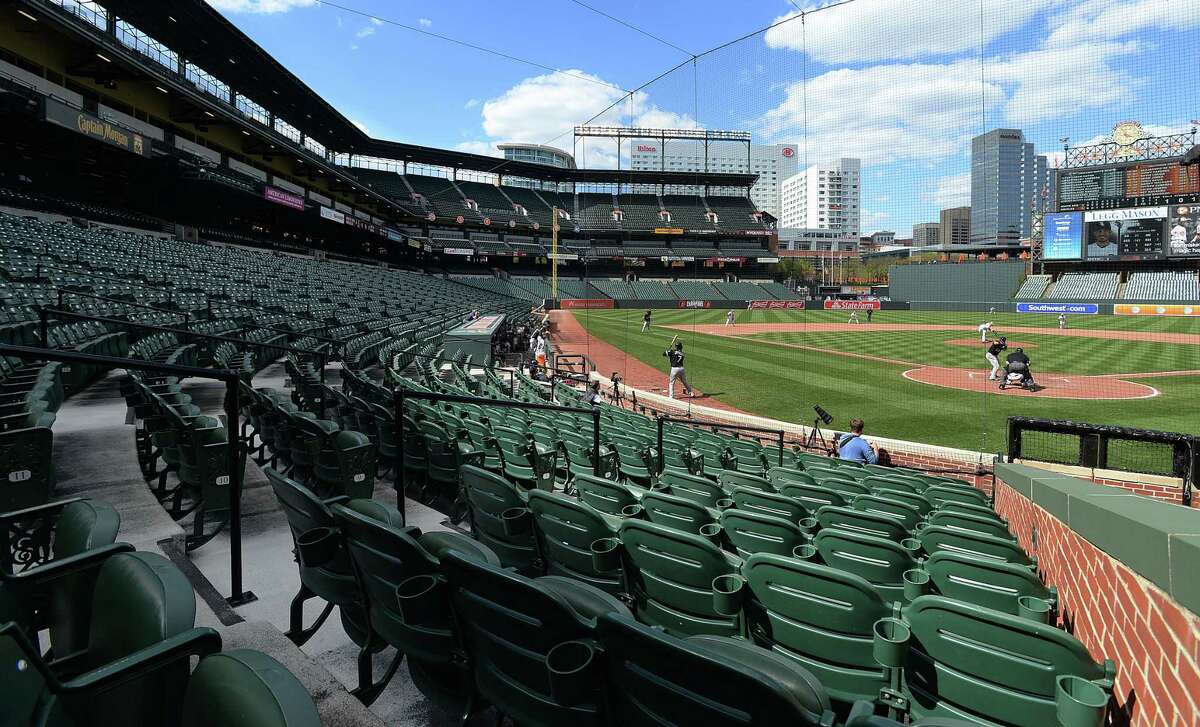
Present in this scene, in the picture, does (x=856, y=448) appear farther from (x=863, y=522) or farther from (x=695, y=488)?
(x=863, y=522)

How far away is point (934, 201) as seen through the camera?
15.5 m

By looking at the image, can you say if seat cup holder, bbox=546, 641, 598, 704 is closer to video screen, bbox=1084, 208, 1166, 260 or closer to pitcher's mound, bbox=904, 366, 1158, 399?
pitcher's mound, bbox=904, 366, 1158, 399

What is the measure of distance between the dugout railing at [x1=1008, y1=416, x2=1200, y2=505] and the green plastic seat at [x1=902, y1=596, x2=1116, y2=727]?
314 inches

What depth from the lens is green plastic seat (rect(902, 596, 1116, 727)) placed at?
6.90ft

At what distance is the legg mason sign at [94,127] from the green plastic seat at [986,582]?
28.5 meters

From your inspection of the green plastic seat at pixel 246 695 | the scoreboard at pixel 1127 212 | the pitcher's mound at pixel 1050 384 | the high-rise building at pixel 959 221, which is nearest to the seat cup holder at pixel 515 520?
the green plastic seat at pixel 246 695

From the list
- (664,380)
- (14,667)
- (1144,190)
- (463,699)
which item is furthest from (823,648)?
(1144,190)

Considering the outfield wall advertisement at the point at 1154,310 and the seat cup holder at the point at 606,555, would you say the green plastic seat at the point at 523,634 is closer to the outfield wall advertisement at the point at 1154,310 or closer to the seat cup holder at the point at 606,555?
the seat cup holder at the point at 606,555

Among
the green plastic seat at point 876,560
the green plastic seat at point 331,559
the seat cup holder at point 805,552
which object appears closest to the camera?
the green plastic seat at point 331,559

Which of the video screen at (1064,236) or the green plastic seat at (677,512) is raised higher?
the video screen at (1064,236)

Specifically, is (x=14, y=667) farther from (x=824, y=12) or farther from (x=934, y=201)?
(x=934, y=201)

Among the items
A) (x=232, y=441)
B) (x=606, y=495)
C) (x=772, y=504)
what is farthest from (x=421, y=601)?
(x=772, y=504)

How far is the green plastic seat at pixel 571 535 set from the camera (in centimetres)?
325

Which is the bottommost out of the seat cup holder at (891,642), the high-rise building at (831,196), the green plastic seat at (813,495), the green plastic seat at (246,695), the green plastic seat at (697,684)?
the green plastic seat at (813,495)
